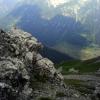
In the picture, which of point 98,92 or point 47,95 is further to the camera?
point 98,92

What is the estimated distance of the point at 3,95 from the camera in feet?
183

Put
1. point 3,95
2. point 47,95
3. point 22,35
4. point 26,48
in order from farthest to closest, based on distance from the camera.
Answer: point 22,35
point 26,48
point 47,95
point 3,95

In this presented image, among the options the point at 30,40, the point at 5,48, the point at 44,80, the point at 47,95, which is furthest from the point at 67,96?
the point at 30,40

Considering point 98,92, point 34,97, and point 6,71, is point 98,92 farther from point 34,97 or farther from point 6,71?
point 6,71

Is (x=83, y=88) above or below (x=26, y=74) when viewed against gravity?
above

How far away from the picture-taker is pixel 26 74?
225ft

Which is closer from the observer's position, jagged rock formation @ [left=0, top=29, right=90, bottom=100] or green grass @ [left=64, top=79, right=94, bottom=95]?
jagged rock formation @ [left=0, top=29, right=90, bottom=100]

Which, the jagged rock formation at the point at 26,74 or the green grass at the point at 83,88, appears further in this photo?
the green grass at the point at 83,88

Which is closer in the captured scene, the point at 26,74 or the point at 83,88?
the point at 26,74

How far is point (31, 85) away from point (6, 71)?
1179cm

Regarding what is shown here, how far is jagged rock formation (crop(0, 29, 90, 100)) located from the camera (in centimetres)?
6175

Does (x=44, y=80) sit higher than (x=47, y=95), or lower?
higher

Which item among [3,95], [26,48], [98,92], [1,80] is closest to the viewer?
[3,95]

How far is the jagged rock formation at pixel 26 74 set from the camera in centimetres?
6175
